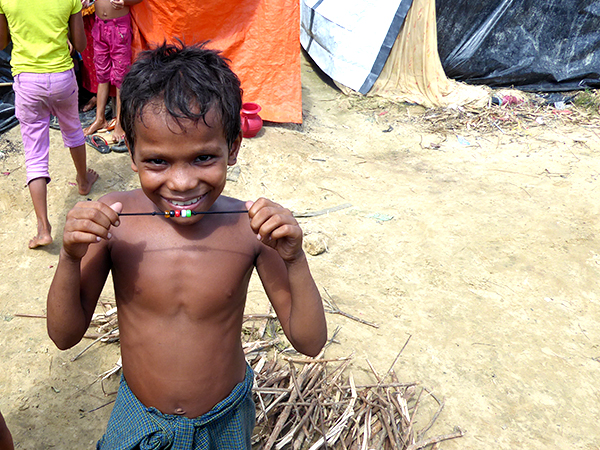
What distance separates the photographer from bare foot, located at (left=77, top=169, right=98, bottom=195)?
16.4 feet

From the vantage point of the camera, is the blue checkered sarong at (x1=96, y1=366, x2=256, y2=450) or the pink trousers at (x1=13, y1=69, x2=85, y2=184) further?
the pink trousers at (x1=13, y1=69, x2=85, y2=184)

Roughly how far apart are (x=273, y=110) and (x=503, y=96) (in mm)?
4198

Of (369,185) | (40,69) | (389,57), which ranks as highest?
(40,69)

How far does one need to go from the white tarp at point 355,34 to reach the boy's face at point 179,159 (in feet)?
24.2

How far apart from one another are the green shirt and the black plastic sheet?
6311 millimetres

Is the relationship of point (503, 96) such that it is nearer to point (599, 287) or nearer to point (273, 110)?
point (273, 110)

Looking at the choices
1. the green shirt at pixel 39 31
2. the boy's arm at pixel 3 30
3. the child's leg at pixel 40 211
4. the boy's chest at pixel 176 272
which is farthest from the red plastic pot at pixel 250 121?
the boy's chest at pixel 176 272

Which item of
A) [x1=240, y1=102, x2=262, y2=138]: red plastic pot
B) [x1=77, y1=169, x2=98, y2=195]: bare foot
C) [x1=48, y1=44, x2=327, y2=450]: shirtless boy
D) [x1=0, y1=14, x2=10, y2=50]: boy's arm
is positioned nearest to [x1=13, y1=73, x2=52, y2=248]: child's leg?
[x1=0, y1=14, x2=10, y2=50]: boy's arm

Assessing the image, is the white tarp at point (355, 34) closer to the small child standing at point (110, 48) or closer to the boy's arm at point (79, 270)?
the small child standing at point (110, 48)

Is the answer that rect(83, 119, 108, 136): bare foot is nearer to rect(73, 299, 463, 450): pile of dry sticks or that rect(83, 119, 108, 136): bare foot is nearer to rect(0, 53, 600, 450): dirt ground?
rect(0, 53, 600, 450): dirt ground

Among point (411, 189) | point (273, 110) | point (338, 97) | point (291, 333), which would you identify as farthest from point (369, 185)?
point (291, 333)

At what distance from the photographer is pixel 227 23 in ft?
21.2

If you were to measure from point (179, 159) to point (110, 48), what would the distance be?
15.7 feet

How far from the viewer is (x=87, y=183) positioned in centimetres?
Answer: 504
